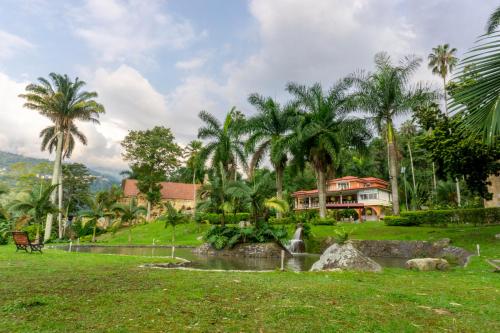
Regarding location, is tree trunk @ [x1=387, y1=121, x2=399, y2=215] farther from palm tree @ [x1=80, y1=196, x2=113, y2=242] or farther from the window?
palm tree @ [x1=80, y1=196, x2=113, y2=242]

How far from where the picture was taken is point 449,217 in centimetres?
2731

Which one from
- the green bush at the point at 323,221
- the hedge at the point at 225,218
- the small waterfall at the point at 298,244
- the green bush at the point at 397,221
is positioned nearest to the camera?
the small waterfall at the point at 298,244

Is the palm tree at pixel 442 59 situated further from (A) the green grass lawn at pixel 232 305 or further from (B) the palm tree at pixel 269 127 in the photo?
(A) the green grass lawn at pixel 232 305

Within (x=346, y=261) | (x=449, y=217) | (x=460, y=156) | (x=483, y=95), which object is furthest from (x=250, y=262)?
(x=449, y=217)

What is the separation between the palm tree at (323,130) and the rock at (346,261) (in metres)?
17.3

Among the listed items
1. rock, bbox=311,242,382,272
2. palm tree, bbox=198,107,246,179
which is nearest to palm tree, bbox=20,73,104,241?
palm tree, bbox=198,107,246,179

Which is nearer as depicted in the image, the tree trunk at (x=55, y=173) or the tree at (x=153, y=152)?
the tree trunk at (x=55, y=173)

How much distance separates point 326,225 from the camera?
30219 mm

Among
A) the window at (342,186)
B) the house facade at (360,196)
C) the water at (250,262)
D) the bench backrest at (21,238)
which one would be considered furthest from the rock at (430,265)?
the window at (342,186)

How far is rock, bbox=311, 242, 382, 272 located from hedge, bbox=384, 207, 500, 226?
59.6 ft

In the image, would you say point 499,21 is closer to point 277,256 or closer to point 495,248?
point 495,248

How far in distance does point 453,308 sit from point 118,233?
43.4 m

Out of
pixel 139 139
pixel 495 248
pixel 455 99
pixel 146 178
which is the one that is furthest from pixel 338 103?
pixel 139 139

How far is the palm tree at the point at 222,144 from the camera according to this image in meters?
32.5
